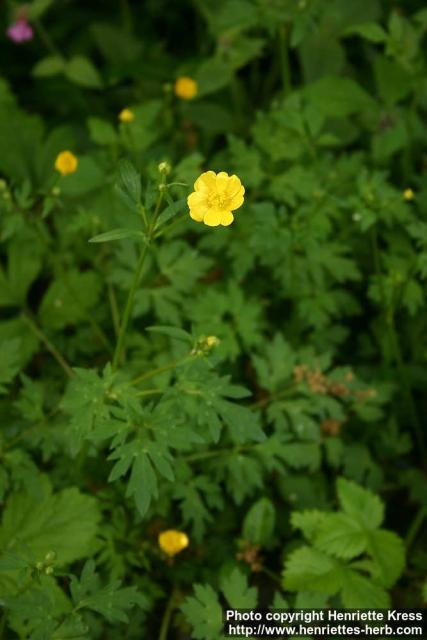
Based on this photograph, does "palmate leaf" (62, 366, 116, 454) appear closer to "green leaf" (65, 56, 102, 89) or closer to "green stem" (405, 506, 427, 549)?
"green stem" (405, 506, 427, 549)

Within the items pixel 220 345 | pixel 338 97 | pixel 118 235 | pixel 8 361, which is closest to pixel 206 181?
pixel 118 235

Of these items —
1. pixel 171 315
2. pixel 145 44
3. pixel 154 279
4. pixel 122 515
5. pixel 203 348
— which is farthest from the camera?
pixel 145 44

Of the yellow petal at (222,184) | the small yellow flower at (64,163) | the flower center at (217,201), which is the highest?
the yellow petal at (222,184)

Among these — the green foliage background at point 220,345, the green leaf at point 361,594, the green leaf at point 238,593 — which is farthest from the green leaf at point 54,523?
the green leaf at point 361,594

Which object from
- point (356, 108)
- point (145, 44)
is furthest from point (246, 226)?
point (145, 44)

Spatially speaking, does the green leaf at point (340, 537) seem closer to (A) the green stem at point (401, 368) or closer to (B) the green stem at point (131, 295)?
(A) the green stem at point (401, 368)

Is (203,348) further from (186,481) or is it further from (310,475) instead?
(310,475)
